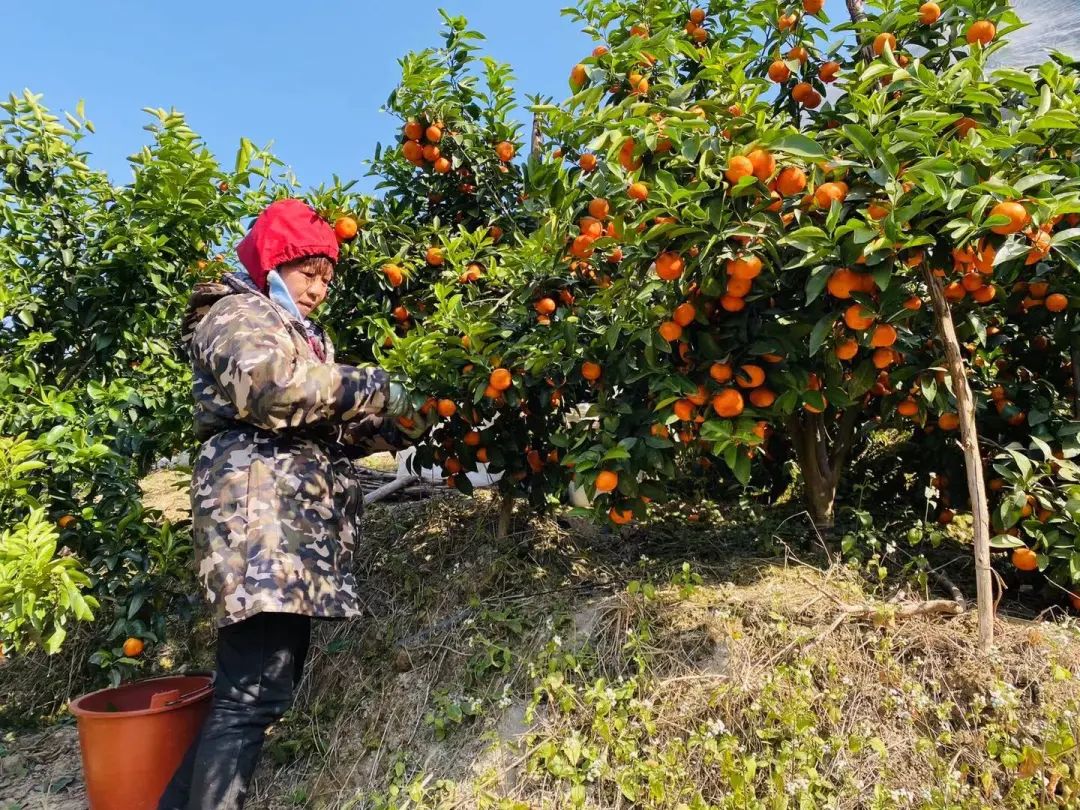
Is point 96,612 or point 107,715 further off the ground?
point 96,612

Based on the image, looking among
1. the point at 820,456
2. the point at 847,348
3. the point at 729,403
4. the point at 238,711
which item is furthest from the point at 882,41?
the point at 238,711

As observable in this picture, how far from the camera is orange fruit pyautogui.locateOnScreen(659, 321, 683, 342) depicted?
2076 mm

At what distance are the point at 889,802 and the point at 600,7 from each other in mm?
2548

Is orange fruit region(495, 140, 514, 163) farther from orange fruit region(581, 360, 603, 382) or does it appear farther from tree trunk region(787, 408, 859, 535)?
tree trunk region(787, 408, 859, 535)

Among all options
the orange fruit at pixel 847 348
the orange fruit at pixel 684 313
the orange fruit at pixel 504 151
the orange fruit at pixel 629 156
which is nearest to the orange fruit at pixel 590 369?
the orange fruit at pixel 684 313

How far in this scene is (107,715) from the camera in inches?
85.6

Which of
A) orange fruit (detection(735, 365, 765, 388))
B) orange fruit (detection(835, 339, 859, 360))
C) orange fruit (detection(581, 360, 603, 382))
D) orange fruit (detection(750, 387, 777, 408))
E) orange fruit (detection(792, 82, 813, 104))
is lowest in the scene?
orange fruit (detection(750, 387, 777, 408))

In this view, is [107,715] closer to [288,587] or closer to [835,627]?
[288,587]

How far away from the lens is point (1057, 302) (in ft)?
7.29

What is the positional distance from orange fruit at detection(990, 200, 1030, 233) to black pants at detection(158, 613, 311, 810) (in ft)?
6.51

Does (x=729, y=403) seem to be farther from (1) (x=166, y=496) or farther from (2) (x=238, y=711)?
(1) (x=166, y=496)

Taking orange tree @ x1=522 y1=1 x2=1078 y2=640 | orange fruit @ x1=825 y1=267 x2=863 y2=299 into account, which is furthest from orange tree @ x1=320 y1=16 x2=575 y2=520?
orange fruit @ x1=825 y1=267 x2=863 y2=299

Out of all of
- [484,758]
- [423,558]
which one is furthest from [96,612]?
[484,758]

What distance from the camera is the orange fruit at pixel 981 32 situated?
2.10m
